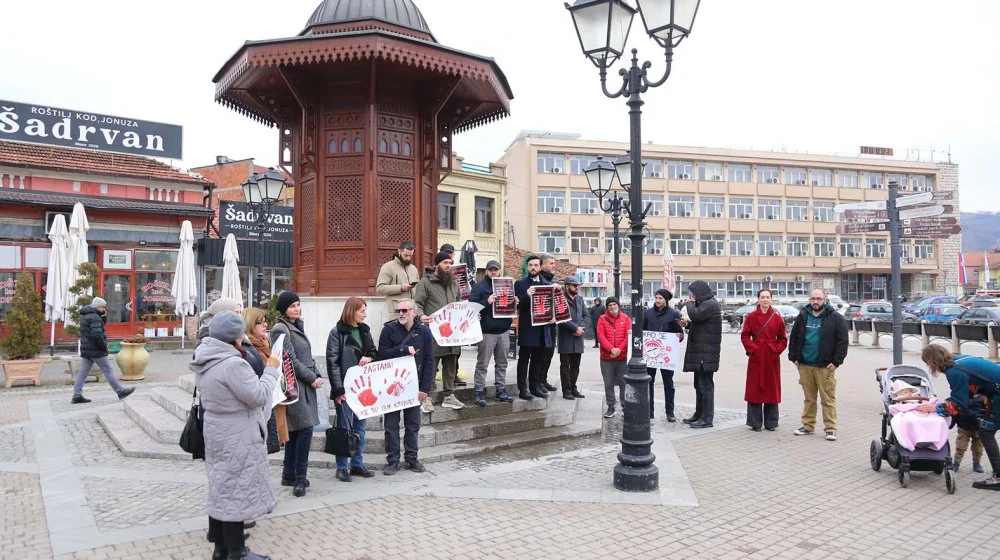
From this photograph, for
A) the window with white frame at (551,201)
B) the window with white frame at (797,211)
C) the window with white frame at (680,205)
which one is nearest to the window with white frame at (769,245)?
the window with white frame at (797,211)

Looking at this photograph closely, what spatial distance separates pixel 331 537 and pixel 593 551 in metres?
2.05

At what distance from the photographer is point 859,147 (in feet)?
210

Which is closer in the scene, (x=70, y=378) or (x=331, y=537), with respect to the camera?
(x=331, y=537)

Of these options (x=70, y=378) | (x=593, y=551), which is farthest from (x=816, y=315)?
(x=70, y=378)

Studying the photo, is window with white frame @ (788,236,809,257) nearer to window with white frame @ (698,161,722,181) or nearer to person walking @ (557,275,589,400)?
window with white frame @ (698,161,722,181)

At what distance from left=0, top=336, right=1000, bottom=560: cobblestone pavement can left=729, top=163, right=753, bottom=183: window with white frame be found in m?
54.0

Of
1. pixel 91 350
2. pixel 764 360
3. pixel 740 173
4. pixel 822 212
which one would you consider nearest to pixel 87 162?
pixel 91 350

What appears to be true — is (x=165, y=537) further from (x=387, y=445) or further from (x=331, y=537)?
(x=387, y=445)

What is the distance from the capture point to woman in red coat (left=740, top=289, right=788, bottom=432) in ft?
29.4

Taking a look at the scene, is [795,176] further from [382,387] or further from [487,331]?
[382,387]

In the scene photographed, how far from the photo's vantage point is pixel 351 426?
21.6 feet

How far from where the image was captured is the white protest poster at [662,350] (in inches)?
379

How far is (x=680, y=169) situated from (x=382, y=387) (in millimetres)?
54236

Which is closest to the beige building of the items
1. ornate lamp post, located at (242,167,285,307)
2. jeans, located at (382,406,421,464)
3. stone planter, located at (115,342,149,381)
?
ornate lamp post, located at (242,167,285,307)
